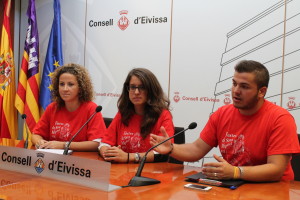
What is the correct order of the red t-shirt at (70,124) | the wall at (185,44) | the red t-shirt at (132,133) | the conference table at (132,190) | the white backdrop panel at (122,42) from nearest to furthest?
the conference table at (132,190) < the red t-shirt at (132,133) < the red t-shirt at (70,124) < the wall at (185,44) < the white backdrop panel at (122,42)

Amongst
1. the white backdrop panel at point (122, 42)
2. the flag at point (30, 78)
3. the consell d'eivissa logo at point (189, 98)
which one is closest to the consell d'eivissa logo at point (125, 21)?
the white backdrop panel at point (122, 42)

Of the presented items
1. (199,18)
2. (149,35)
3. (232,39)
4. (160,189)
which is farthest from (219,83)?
(160,189)

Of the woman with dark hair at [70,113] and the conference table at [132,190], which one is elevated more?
the woman with dark hair at [70,113]

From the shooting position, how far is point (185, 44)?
3.72 metres

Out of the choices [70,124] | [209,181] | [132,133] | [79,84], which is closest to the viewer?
[209,181]

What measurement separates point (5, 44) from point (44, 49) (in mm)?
485

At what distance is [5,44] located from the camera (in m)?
4.36

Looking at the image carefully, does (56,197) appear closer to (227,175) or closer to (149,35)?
(227,175)

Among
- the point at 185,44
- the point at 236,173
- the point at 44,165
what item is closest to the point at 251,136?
the point at 236,173

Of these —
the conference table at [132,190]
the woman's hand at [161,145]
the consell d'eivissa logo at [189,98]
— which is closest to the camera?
the conference table at [132,190]

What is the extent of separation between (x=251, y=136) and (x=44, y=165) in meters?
1.11

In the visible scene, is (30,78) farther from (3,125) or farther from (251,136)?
(251,136)

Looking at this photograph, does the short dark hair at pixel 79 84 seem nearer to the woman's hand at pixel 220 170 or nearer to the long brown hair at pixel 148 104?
the long brown hair at pixel 148 104

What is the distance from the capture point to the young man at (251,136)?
5.68ft
